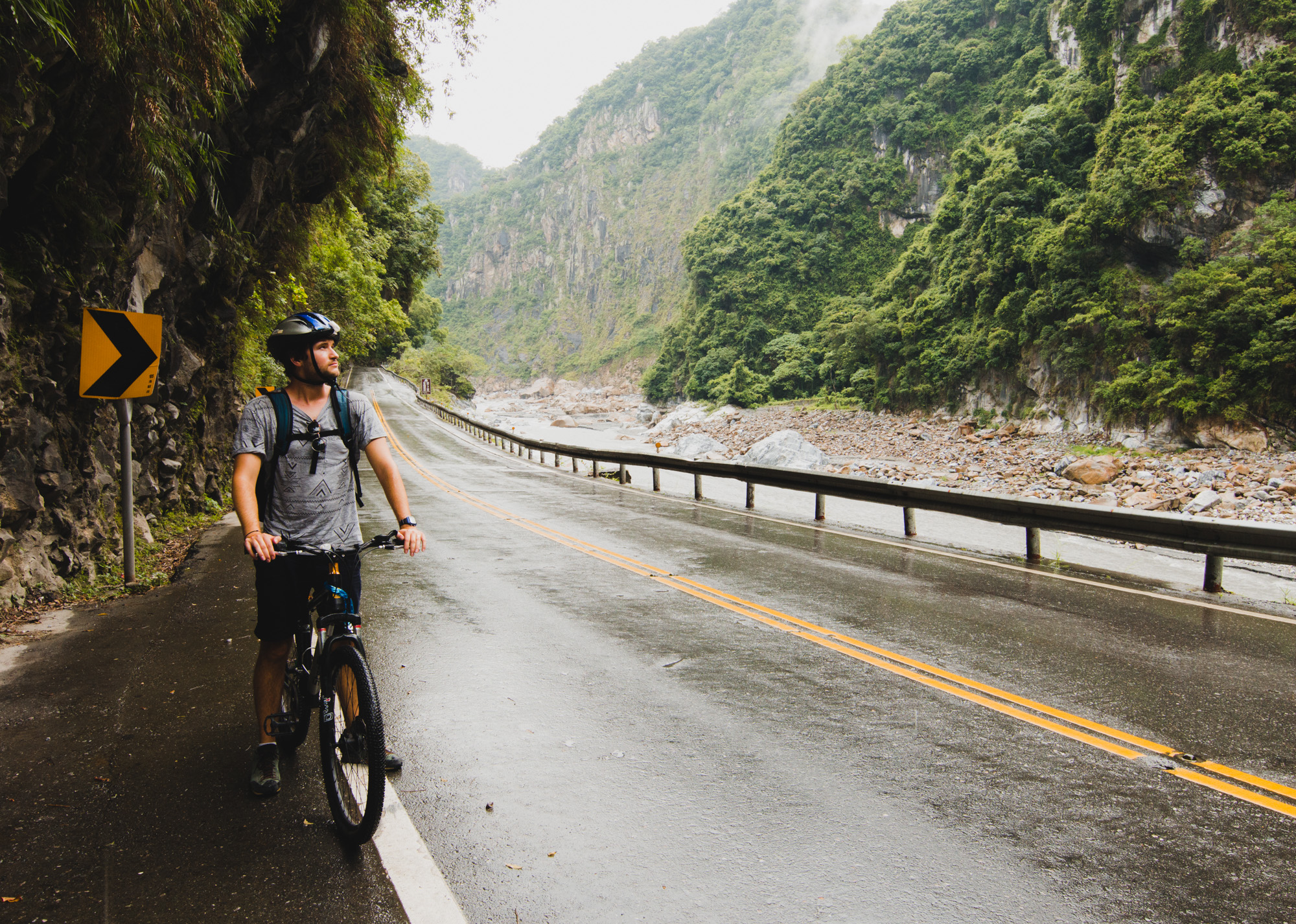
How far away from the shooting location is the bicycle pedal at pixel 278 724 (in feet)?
11.5

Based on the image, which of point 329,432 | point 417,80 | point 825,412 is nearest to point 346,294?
point 417,80

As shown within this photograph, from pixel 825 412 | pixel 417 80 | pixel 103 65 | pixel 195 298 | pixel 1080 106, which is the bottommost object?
pixel 825 412

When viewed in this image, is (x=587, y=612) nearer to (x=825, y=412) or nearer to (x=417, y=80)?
(x=417, y=80)

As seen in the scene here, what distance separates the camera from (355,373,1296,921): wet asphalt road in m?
2.77

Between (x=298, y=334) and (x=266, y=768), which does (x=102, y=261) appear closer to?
(x=298, y=334)

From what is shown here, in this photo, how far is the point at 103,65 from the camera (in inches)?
249

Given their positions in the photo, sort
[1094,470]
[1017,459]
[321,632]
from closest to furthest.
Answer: [321,632] < [1094,470] < [1017,459]

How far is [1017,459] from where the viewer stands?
42.8m

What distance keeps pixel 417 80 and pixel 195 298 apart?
566 cm

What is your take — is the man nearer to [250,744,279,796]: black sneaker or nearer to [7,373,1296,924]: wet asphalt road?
[250,744,279,796]: black sneaker

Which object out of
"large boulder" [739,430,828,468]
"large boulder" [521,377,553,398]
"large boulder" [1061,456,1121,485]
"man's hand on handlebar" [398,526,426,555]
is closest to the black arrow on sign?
"man's hand on handlebar" [398,526,426,555]

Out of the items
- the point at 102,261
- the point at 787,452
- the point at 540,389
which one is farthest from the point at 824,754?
the point at 540,389

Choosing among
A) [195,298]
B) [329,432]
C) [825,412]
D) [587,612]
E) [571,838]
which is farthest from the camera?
[825,412]

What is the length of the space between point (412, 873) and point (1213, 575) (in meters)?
8.81
